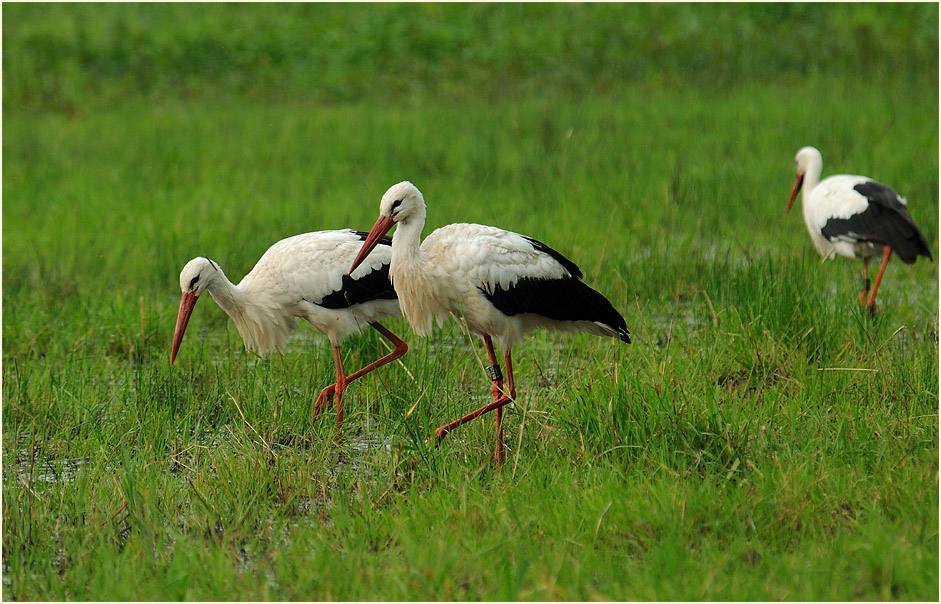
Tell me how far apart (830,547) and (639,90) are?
10398 mm

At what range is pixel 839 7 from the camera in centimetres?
1561

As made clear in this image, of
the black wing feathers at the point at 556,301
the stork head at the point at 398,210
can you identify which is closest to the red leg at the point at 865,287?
the black wing feathers at the point at 556,301

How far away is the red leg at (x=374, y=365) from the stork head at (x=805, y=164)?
4.02 m

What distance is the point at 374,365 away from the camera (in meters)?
5.20

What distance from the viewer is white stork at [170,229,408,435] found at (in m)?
5.32

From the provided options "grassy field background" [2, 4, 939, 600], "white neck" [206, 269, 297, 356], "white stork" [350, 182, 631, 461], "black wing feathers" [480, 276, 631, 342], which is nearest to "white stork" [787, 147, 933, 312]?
"grassy field background" [2, 4, 939, 600]

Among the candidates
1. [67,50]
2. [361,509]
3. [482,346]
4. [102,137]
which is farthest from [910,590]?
[67,50]

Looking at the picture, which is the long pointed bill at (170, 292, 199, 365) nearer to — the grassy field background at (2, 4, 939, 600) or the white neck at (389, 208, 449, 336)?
the grassy field background at (2, 4, 939, 600)

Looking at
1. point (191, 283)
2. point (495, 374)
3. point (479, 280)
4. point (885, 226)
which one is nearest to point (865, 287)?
point (885, 226)

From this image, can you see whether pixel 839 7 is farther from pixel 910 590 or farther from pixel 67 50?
pixel 910 590

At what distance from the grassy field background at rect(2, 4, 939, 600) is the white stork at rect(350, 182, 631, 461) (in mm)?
297

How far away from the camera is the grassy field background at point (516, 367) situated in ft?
10.8

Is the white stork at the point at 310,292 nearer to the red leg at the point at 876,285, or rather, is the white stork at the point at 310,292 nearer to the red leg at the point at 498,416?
the red leg at the point at 498,416

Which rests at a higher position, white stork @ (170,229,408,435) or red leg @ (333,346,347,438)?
white stork @ (170,229,408,435)
